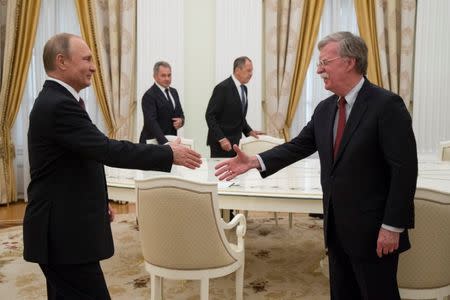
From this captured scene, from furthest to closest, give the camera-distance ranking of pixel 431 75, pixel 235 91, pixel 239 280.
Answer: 1. pixel 431 75
2. pixel 235 91
3. pixel 239 280

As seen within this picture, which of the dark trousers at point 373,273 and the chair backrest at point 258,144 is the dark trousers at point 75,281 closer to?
the dark trousers at point 373,273

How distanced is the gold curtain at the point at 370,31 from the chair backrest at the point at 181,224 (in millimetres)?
4098

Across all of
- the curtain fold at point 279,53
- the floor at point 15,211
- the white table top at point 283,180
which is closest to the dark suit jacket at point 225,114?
the white table top at point 283,180

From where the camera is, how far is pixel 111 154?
183 cm

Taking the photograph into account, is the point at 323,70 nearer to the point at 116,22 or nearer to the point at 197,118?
the point at 197,118

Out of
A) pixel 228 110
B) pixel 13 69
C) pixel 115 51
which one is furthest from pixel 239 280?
pixel 13 69

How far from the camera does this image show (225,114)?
466 centimetres

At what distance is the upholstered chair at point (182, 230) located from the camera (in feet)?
7.45

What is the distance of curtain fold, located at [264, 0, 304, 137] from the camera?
5816 millimetres

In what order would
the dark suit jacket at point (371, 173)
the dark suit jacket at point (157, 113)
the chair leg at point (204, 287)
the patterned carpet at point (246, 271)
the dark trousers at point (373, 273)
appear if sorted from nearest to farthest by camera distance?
the dark suit jacket at point (371, 173) → the dark trousers at point (373, 273) → the chair leg at point (204, 287) → the patterned carpet at point (246, 271) → the dark suit jacket at point (157, 113)

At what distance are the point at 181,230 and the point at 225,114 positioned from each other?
2.46 metres

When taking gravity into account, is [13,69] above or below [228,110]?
above

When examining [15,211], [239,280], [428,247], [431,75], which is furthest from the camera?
[431,75]

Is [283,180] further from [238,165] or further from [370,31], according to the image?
[370,31]
